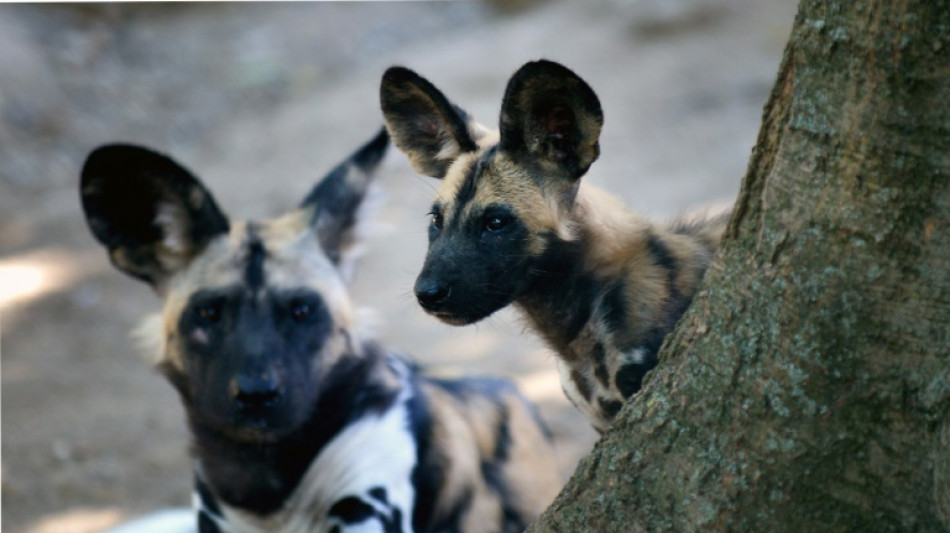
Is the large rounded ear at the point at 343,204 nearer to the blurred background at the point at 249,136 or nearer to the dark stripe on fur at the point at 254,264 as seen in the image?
the dark stripe on fur at the point at 254,264

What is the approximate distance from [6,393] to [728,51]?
6.03 metres

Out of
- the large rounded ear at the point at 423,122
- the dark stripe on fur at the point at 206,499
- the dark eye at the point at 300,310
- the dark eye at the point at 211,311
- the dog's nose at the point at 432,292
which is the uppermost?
the large rounded ear at the point at 423,122

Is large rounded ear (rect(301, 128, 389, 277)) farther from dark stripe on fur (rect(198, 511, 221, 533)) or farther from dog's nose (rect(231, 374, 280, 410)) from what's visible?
dark stripe on fur (rect(198, 511, 221, 533))

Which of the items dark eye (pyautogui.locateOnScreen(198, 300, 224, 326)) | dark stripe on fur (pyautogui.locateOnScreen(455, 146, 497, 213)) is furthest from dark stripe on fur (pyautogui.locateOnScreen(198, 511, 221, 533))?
dark stripe on fur (pyautogui.locateOnScreen(455, 146, 497, 213))

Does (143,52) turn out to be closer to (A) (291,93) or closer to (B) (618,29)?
(A) (291,93)

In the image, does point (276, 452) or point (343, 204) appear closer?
point (276, 452)

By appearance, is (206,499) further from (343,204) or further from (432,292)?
(432,292)

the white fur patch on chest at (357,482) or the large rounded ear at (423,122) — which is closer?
the large rounded ear at (423,122)

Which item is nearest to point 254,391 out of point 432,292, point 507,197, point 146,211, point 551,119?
point 146,211

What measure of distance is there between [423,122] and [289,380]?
3.22ft

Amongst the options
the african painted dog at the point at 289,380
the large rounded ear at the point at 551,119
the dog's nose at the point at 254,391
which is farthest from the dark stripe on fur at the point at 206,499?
the large rounded ear at the point at 551,119

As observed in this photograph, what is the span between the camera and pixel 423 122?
9.55 ft

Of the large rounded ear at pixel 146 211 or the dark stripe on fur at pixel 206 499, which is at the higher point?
the large rounded ear at pixel 146 211

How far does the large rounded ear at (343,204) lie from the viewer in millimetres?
3828
